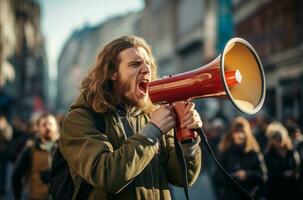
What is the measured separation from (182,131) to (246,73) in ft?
1.42

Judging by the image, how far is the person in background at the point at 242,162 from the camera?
21.6ft

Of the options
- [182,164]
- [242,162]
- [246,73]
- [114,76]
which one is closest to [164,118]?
[182,164]

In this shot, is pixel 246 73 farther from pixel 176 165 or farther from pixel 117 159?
pixel 117 159

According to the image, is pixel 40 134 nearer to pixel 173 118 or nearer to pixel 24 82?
pixel 173 118

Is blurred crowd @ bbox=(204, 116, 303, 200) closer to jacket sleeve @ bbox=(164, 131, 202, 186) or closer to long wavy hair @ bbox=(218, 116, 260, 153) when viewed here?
long wavy hair @ bbox=(218, 116, 260, 153)

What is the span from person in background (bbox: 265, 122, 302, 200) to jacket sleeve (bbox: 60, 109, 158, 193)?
4.82m

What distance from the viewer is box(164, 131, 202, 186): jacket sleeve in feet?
8.75

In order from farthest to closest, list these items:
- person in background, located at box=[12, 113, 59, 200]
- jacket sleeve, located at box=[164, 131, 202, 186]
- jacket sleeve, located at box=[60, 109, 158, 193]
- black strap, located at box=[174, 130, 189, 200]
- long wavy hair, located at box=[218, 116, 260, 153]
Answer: long wavy hair, located at box=[218, 116, 260, 153] → person in background, located at box=[12, 113, 59, 200] → jacket sleeve, located at box=[164, 131, 202, 186] → black strap, located at box=[174, 130, 189, 200] → jacket sleeve, located at box=[60, 109, 158, 193]

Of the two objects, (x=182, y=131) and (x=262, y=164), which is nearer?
(x=182, y=131)

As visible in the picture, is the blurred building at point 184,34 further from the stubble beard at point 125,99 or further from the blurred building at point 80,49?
the stubble beard at point 125,99

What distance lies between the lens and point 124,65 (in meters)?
2.60

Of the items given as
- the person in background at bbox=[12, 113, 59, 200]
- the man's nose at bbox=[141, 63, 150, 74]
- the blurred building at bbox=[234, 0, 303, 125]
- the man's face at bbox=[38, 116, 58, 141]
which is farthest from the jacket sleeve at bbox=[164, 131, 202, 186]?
the blurred building at bbox=[234, 0, 303, 125]

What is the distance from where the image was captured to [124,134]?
253 cm

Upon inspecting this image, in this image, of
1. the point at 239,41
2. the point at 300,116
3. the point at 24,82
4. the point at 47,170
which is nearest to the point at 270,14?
the point at 300,116
